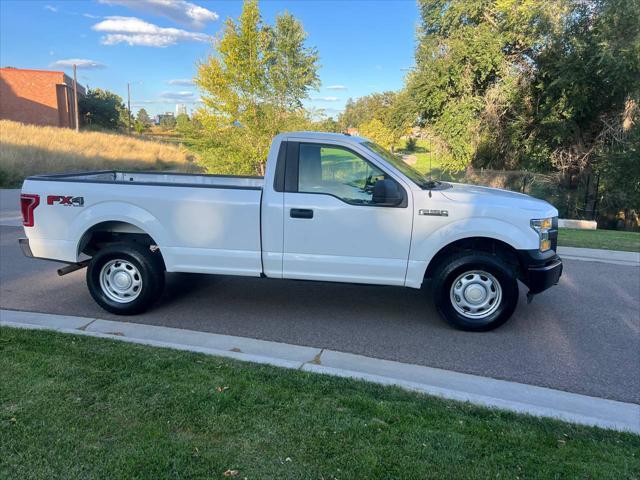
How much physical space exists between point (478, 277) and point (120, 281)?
399cm

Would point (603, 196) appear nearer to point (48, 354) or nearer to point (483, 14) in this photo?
point (483, 14)

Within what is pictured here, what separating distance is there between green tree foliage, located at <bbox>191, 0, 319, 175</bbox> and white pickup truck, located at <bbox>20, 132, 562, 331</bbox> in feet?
44.6

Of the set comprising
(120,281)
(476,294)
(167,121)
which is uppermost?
(167,121)

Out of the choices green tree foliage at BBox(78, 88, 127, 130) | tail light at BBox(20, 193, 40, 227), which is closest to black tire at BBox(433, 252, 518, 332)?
tail light at BBox(20, 193, 40, 227)

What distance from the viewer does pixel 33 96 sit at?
50250 millimetres

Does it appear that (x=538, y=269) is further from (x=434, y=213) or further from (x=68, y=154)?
(x=68, y=154)

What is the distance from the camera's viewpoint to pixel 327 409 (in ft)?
11.5

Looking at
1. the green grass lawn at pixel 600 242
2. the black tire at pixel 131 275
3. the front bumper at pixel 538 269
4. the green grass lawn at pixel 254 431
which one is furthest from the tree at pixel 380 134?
the green grass lawn at pixel 254 431

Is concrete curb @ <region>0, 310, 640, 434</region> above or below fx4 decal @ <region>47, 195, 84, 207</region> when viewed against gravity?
below

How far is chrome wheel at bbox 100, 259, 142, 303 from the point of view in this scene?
5.82 meters

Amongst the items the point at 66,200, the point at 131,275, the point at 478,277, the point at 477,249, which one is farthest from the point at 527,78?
the point at 66,200

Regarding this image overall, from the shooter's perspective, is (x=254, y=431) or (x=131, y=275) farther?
(x=131, y=275)

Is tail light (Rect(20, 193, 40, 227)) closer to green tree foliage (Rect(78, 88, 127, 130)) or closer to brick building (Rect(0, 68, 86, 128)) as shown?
brick building (Rect(0, 68, 86, 128))

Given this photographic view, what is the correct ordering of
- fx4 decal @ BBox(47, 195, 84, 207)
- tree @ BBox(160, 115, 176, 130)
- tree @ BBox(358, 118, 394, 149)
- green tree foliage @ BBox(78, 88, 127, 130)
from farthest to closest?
1. tree @ BBox(160, 115, 176, 130)
2. green tree foliage @ BBox(78, 88, 127, 130)
3. tree @ BBox(358, 118, 394, 149)
4. fx4 decal @ BBox(47, 195, 84, 207)
